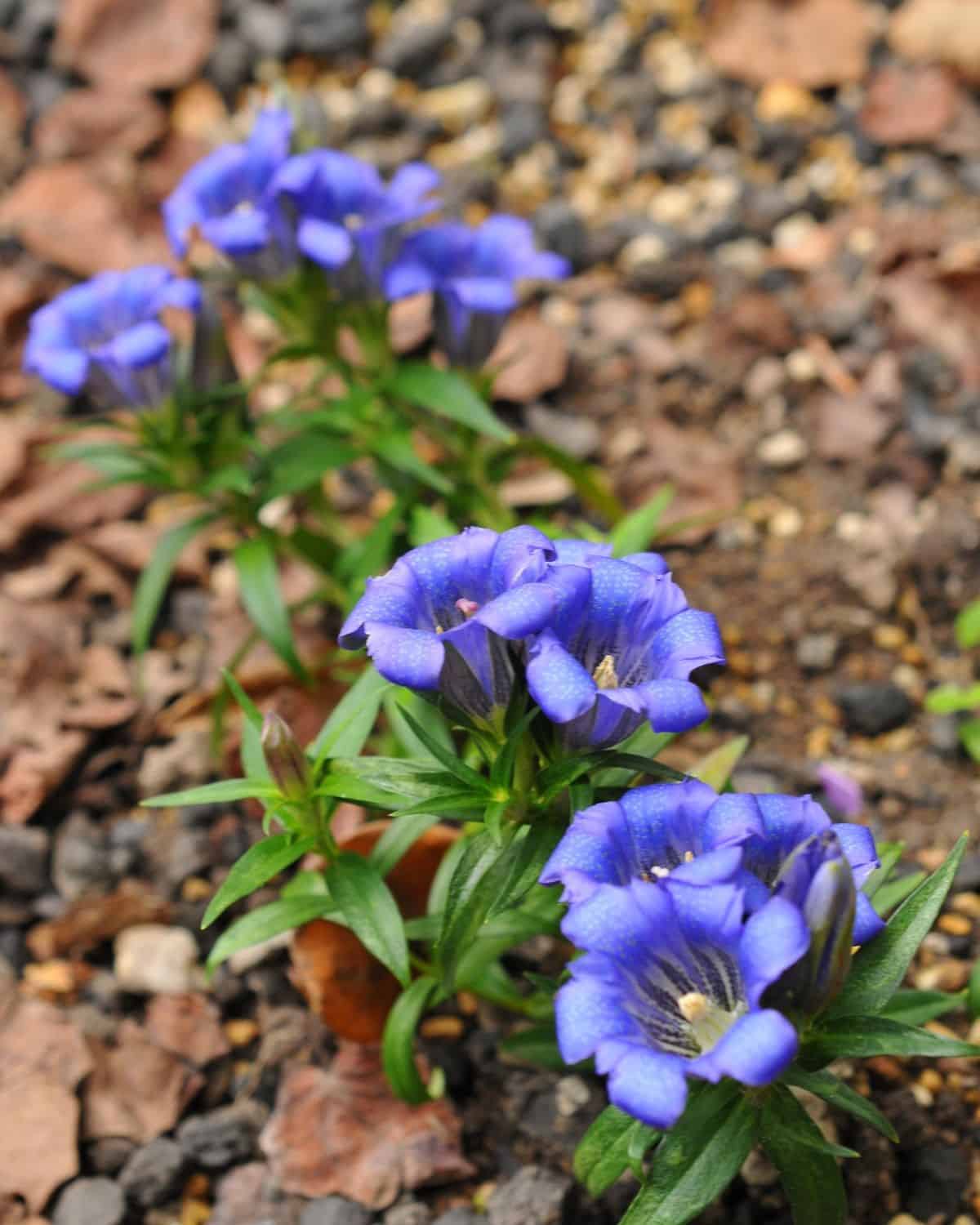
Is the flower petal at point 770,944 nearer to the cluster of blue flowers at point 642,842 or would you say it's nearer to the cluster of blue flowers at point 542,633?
the cluster of blue flowers at point 642,842

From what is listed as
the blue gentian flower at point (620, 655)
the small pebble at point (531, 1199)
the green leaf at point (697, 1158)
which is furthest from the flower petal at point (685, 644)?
the small pebble at point (531, 1199)

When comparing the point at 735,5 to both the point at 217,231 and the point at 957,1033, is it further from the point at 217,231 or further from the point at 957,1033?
the point at 957,1033

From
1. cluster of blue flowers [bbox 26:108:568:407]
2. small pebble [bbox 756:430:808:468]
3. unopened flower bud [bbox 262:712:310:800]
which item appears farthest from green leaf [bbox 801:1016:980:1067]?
small pebble [bbox 756:430:808:468]

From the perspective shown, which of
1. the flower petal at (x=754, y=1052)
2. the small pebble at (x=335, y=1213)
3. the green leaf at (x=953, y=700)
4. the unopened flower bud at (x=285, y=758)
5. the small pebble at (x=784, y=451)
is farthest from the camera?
the small pebble at (x=784, y=451)

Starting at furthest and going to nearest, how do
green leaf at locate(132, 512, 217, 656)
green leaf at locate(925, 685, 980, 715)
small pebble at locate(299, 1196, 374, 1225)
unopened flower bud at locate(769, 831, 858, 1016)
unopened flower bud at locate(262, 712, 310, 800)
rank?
green leaf at locate(132, 512, 217, 656)
green leaf at locate(925, 685, 980, 715)
small pebble at locate(299, 1196, 374, 1225)
unopened flower bud at locate(262, 712, 310, 800)
unopened flower bud at locate(769, 831, 858, 1016)

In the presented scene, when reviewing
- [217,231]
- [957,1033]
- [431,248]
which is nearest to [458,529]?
[431,248]

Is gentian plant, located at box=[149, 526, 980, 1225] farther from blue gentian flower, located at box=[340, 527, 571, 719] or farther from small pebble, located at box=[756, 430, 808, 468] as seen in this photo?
small pebble, located at box=[756, 430, 808, 468]
